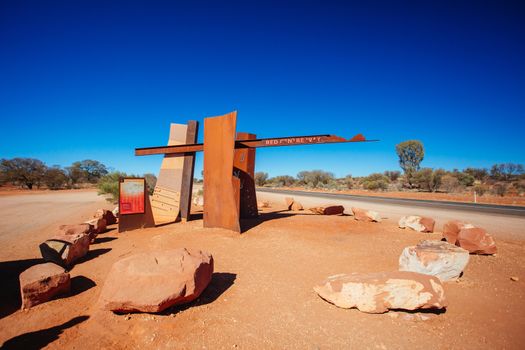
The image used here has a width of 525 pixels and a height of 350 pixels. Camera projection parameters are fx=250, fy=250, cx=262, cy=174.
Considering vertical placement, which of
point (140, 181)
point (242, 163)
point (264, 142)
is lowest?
point (140, 181)

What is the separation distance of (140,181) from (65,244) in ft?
10.7

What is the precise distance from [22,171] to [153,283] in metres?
51.4

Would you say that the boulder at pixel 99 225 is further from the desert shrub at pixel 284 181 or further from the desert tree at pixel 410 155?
the desert shrub at pixel 284 181

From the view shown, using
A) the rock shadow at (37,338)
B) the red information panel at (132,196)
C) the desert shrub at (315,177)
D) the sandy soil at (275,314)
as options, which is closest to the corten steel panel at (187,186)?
the red information panel at (132,196)

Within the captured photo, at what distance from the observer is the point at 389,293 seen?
316 cm

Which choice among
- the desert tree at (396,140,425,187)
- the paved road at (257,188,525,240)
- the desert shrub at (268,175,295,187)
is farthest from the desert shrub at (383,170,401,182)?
the paved road at (257,188,525,240)

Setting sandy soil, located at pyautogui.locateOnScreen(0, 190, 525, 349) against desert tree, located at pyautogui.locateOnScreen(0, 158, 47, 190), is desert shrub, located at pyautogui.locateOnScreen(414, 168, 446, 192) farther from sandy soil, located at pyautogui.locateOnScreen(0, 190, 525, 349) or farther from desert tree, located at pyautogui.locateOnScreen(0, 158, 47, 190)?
desert tree, located at pyautogui.locateOnScreen(0, 158, 47, 190)

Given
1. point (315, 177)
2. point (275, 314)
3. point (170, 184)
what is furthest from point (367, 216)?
point (315, 177)

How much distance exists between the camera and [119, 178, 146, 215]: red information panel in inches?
306

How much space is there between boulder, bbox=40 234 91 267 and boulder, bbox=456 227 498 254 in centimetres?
835

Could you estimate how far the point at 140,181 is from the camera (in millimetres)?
8125

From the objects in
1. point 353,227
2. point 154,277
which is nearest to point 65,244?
point 154,277

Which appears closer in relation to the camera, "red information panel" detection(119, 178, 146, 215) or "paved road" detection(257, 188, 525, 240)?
"red information panel" detection(119, 178, 146, 215)

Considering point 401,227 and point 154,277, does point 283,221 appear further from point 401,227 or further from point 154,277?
point 154,277
